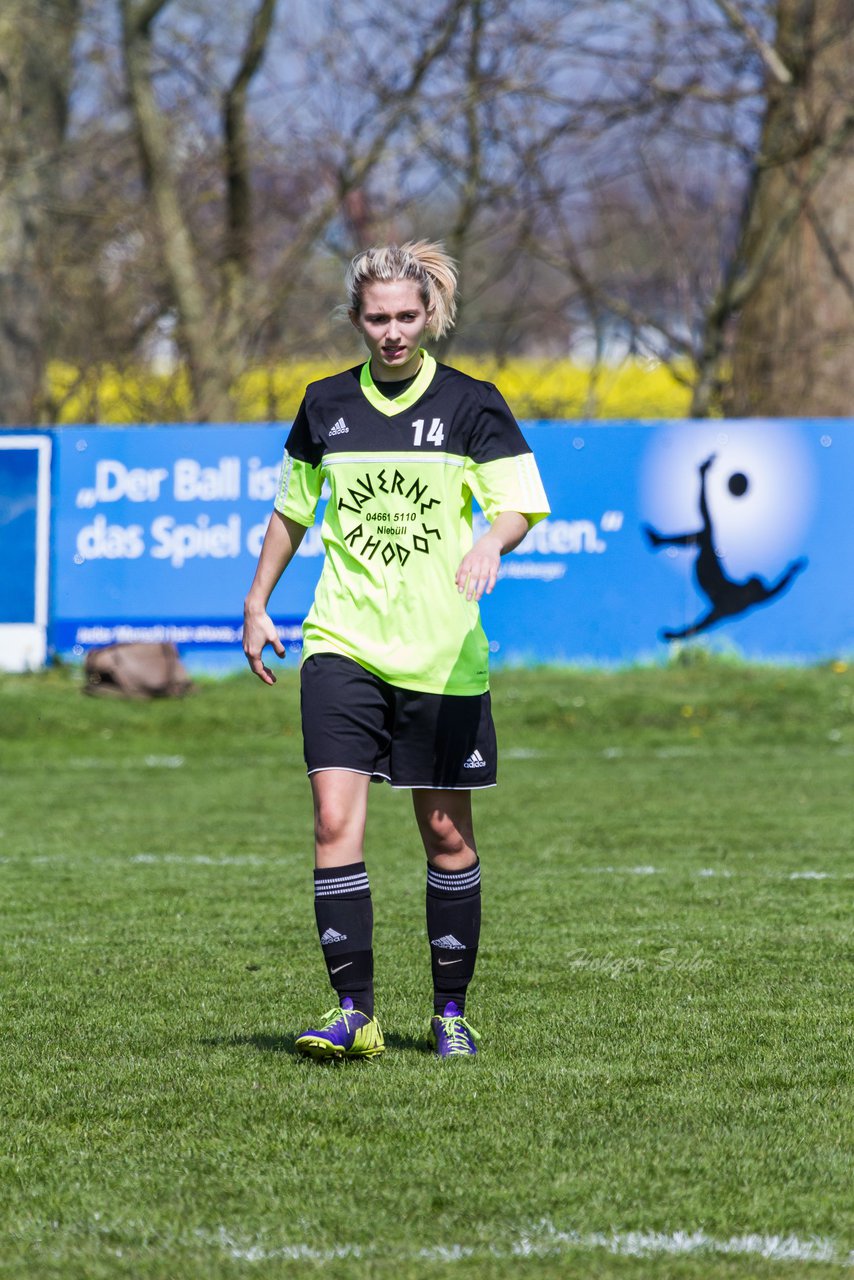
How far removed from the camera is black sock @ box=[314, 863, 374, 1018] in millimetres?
4281

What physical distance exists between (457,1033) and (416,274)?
1.87m

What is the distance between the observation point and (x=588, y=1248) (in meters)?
2.86

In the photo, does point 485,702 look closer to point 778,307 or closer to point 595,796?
point 595,796

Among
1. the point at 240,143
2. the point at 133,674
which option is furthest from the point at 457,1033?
the point at 240,143

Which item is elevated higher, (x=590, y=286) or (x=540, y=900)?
(x=590, y=286)

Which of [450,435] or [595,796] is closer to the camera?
[450,435]

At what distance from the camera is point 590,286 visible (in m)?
21.6

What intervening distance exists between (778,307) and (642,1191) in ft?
58.0

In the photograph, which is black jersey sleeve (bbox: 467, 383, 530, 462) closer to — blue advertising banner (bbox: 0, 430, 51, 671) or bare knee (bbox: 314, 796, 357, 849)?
bare knee (bbox: 314, 796, 357, 849)

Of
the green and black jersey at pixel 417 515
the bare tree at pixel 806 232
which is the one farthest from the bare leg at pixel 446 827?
the bare tree at pixel 806 232

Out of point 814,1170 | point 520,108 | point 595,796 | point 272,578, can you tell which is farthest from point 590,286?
point 814,1170

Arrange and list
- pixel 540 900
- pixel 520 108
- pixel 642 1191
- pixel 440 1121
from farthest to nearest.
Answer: pixel 520 108 → pixel 540 900 → pixel 440 1121 → pixel 642 1191

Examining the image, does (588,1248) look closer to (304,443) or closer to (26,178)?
(304,443)

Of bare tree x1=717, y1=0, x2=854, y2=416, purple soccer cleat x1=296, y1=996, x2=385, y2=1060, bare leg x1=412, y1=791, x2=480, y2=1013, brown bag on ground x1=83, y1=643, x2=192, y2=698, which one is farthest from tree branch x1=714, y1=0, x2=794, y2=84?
purple soccer cleat x1=296, y1=996, x2=385, y2=1060
